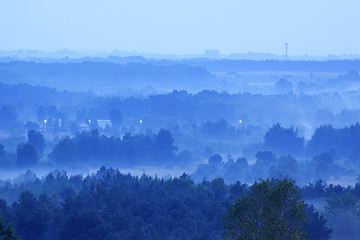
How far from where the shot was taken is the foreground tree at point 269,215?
1806 centimetres

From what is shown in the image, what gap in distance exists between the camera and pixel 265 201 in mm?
18844

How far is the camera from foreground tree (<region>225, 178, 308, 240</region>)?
18.1m

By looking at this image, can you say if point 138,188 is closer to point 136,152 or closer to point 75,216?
point 75,216

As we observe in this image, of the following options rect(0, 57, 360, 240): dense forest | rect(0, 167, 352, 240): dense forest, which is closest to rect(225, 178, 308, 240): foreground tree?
rect(0, 57, 360, 240): dense forest

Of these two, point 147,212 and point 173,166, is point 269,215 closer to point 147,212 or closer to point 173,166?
point 147,212

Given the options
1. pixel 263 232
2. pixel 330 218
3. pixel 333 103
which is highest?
pixel 263 232

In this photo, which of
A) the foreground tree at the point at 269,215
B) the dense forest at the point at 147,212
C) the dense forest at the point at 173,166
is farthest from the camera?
the dense forest at the point at 173,166

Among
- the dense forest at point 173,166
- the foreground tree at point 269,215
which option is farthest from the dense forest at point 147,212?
the foreground tree at point 269,215

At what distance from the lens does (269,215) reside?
18.4 metres

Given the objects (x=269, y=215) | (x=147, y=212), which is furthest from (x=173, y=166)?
(x=269, y=215)

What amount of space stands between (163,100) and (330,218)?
Result: 10920 centimetres

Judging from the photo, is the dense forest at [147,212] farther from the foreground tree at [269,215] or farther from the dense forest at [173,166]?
the foreground tree at [269,215]

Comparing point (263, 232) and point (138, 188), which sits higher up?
point (263, 232)

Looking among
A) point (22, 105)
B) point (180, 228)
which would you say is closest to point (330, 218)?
point (180, 228)
